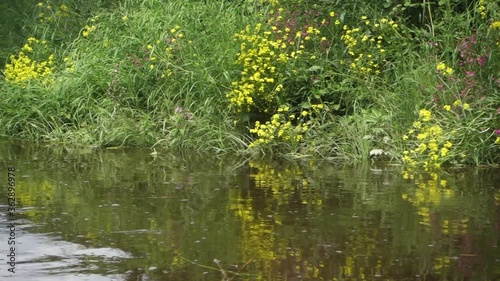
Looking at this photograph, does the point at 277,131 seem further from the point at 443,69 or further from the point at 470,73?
the point at 470,73

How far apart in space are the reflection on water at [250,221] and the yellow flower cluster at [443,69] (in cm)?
94

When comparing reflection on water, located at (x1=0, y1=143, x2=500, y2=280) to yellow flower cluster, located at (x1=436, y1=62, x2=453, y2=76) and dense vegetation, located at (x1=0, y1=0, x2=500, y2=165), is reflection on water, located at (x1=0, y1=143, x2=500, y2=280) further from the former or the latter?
yellow flower cluster, located at (x1=436, y1=62, x2=453, y2=76)

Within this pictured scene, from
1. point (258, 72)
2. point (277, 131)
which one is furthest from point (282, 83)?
point (277, 131)

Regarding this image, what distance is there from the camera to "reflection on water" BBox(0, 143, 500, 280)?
16.3 ft

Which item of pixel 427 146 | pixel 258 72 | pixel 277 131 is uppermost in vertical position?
pixel 258 72

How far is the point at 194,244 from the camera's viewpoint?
545 cm

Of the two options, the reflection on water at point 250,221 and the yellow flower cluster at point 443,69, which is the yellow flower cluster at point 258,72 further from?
the yellow flower cluster at point 443,69

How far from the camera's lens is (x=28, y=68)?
36.9ft

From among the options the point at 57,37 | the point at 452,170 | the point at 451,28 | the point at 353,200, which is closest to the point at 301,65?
the point at 451,28

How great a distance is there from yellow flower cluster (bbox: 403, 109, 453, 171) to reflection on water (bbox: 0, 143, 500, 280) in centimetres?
18

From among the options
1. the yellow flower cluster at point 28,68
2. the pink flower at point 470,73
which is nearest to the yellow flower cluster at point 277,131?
the pink flower at point 470,73

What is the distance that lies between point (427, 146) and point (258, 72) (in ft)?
6.30

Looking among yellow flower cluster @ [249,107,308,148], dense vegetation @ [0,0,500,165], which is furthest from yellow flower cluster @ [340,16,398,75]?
yellow flower cluster @ [249,107,308,148]

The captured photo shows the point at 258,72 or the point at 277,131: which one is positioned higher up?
the point at 258,72
